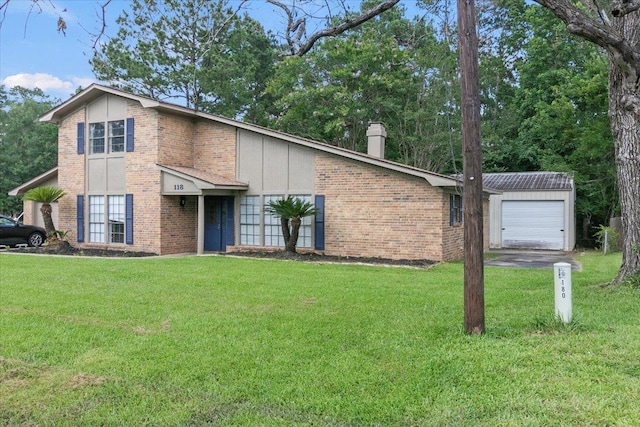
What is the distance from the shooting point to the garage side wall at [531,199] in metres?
18.5

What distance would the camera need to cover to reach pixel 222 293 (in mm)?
8016

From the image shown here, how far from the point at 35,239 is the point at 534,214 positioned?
19221 mm

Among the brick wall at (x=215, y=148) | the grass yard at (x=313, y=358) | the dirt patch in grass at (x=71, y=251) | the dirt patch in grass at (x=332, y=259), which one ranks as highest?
the brick wall at (x=215, y=148)

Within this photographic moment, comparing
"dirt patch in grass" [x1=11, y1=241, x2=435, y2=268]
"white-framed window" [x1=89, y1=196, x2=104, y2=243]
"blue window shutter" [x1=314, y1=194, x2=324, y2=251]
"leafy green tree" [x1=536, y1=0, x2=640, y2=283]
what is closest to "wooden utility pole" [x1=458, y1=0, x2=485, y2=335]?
"leafy green tree" [x1=536, y1=0, x2=640, y2=283]

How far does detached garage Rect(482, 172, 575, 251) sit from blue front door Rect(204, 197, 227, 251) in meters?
10.6

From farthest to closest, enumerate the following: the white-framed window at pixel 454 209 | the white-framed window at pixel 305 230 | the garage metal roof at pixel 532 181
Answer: the garage metal roof at pixel 532 181
the white-framed window at pixel 305 230
the white-framed window at pixel 454 209

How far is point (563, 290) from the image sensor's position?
5195 millimetres

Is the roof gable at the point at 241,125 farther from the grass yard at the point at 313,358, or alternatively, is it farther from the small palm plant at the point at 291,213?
the grass yard at the point at 313,358

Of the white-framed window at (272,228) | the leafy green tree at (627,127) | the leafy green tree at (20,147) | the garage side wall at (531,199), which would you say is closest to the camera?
the leafy green tree at (627,127)

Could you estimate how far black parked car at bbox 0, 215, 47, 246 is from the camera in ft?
56.0

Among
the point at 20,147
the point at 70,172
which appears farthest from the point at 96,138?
the point at 20,147

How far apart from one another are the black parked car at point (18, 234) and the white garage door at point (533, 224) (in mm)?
17926

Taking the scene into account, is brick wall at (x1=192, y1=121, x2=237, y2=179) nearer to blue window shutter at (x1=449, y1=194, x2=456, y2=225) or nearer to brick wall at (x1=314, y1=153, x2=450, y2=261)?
brick wall at (x1=314, y1=153, x2=450, y2=261)

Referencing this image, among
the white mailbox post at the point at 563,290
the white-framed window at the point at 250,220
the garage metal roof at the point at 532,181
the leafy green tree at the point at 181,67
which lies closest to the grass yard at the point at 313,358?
the white mailbox post at the point at 563,290
